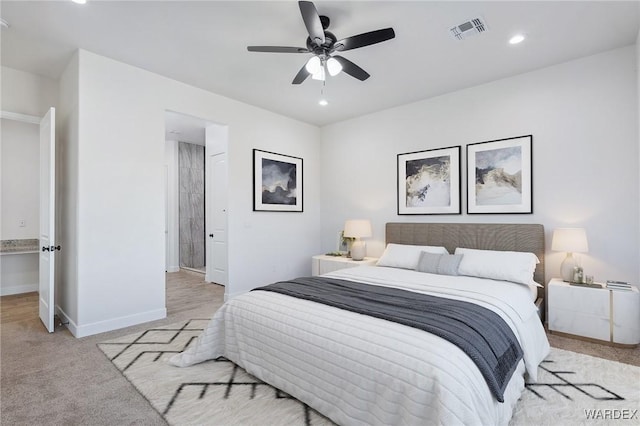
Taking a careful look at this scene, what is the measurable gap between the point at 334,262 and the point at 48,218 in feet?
11.1

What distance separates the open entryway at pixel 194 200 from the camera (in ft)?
18.7

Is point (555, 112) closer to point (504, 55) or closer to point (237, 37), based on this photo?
point (504, 55)

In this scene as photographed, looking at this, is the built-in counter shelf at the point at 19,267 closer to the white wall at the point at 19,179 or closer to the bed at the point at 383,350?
the white wall at the point at 19,179

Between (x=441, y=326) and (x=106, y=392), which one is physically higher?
(x=441, y=326)

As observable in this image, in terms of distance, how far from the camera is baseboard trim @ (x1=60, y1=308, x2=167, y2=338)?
10.2 feet

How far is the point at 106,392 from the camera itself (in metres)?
2.15

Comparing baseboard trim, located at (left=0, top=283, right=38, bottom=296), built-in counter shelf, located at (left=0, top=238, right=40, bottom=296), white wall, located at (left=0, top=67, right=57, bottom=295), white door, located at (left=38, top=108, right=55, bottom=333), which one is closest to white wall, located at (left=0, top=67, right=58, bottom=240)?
white wall, located at (left=0, top=67, right=57, bottom=295)

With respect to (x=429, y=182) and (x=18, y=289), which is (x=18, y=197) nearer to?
(x=18, y=289)

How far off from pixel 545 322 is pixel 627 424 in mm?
1736

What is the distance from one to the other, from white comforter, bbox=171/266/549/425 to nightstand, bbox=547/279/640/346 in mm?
610

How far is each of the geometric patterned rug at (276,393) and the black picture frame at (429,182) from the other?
2.03m

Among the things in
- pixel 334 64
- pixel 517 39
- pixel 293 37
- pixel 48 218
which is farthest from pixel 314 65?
pixel 48 218

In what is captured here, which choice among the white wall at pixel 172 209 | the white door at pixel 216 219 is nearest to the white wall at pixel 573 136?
the white door at pixel 216 219

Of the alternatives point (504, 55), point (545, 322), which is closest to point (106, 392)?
point (545, 322)
